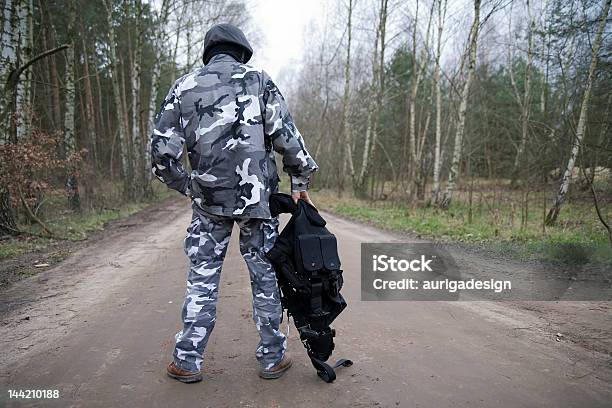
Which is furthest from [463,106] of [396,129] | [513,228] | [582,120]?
[396,129]

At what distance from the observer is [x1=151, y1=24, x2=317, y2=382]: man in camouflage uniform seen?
250cm

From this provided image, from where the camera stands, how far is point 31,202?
8.13 metres

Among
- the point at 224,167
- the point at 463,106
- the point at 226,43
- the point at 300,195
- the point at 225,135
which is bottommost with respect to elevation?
the point at 300,195

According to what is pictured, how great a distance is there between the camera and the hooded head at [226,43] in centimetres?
260

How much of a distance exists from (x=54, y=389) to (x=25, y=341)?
3.10 ft

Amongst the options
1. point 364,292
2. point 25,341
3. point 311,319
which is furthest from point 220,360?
point 364,292

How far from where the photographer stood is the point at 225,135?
2490mm

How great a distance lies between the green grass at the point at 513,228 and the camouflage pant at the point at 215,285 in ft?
16.2

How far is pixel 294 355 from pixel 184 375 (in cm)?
76

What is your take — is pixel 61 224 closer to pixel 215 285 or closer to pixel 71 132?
pixel 71 132

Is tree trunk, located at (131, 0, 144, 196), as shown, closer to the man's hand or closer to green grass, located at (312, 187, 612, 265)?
green grass, located at (312, 187, 612, 265)

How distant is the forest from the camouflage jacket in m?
5.47

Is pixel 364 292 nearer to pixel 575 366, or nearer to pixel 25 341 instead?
pixel 575 366

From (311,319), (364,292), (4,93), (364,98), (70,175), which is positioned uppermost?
(364,98)
